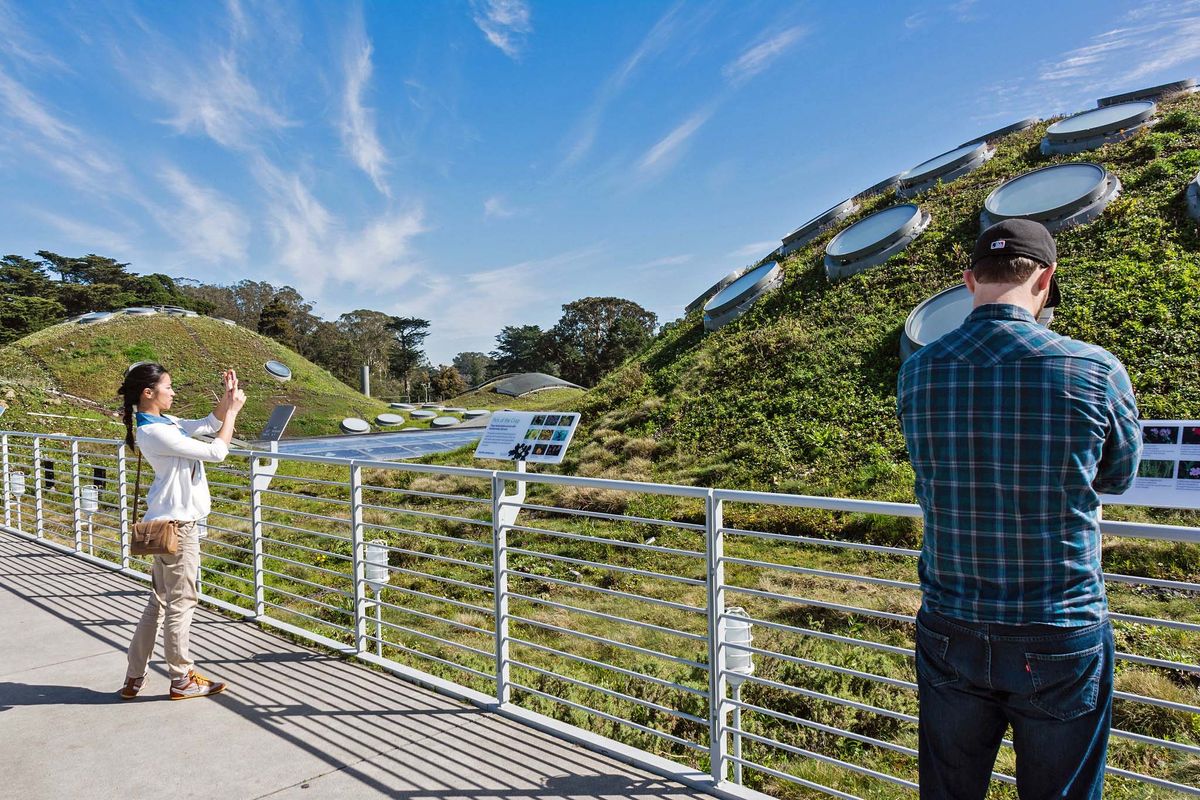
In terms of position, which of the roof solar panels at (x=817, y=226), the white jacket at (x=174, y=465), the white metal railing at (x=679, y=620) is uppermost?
the roof solar panels at (x=817, y=226)

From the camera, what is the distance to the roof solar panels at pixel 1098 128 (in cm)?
1322

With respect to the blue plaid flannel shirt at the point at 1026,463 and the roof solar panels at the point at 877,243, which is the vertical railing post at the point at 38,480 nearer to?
the blue plaid flannel shirt at the point at 1026,463

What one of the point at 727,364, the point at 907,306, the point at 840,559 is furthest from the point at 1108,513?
the point at 727,364

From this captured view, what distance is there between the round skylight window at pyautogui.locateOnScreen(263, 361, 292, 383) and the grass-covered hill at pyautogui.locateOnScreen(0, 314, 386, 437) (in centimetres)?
28

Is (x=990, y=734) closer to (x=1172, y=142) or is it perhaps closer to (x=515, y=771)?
(x=515, y=771)

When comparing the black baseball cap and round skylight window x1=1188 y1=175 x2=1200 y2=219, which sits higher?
round skylight window x1=1188 y1=175 x2=1200 y2=219

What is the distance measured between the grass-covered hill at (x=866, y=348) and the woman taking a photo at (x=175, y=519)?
6649mm

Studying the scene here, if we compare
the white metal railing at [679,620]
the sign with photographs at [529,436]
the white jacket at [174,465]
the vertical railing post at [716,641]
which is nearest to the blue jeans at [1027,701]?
the white metal railing at [679,620]

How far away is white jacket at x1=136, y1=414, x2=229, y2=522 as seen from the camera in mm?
3439

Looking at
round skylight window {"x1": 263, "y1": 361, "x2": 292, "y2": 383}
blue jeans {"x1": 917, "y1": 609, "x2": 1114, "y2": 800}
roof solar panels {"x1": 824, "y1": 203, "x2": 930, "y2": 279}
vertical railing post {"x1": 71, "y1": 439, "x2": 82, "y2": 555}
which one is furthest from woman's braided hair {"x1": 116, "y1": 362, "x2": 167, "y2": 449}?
round skylight window {"x1": 263, "y1": 361, "x2": 292, "y2": 383}

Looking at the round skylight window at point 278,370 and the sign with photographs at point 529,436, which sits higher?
the round skylight window at point 278,370

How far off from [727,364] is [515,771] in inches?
396

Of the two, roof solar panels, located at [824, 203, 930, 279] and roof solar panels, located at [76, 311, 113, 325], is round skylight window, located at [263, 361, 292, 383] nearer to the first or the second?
roof solar panels, located at [76, 311, 113, 325]

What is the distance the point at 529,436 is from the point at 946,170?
13.4 meters
